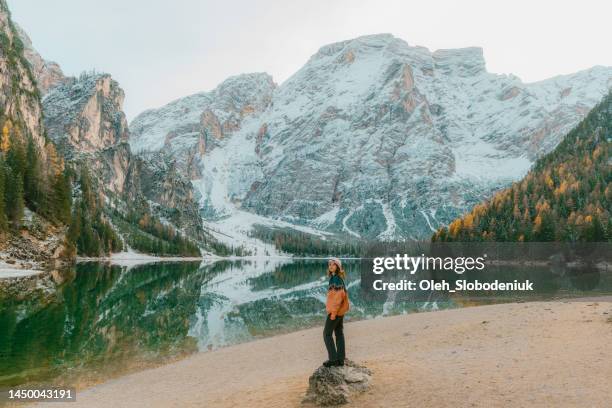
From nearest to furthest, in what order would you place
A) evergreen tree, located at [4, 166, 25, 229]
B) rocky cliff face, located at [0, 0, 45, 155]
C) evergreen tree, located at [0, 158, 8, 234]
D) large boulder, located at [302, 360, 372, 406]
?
large boulder, located at [302, 360, 372, 406] → evergreen tree, located at [0, 158, 8, 234] → evergreen tree, located at [4, 166, 25, 229] → rocky cliff face, located at [0, 0, 45, 155]

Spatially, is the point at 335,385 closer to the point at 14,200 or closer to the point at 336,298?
the point at 336,298

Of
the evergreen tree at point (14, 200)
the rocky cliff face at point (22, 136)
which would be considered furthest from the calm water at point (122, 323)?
the evergreen tree at point (14, 200)

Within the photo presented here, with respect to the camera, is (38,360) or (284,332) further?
(284,332)

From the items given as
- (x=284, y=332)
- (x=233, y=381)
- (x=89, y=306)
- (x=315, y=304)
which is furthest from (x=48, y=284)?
(x=233, y=381)

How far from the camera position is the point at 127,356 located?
24172 mm

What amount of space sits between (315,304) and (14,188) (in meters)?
60.3

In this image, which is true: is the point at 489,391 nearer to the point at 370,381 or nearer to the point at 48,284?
the point at 370,381

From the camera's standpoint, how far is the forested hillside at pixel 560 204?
116 meters

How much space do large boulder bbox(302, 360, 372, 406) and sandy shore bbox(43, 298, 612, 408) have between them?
34 centimetres

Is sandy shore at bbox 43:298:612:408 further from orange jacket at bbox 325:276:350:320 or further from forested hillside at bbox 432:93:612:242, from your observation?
forested hillside at bbox 432:93:612:242

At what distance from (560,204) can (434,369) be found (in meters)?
130

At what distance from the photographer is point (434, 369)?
15.1m

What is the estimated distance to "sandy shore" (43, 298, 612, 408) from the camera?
12.4 m

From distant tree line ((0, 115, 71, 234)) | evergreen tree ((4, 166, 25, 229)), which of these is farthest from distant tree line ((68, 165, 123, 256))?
evergreen tree ((4, 166, 25, 229))
